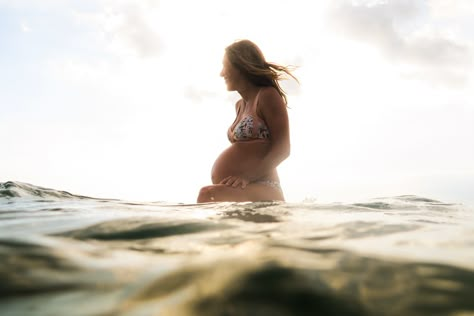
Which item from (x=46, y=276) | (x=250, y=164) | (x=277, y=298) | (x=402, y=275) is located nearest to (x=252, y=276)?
(x=277, y=298)

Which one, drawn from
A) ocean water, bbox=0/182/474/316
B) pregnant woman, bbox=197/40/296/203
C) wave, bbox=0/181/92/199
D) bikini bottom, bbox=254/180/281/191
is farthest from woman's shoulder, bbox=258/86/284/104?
ocean water, bbox=0/182/474/316

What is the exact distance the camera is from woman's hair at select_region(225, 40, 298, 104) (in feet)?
13.7

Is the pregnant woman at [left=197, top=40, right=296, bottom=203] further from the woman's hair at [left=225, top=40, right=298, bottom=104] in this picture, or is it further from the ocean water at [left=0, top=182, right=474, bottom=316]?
the ocean water at [left=0, top=182, right=474, bottom=316]

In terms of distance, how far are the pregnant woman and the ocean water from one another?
1.99 m

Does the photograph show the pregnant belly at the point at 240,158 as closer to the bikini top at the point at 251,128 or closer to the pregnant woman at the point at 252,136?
the pregnant woman at the point at 252,136

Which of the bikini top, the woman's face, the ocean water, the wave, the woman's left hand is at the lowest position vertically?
the ocean water

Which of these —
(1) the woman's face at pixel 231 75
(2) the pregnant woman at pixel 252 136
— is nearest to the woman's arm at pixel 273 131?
(2) the pregnant woman at pixel 252 136

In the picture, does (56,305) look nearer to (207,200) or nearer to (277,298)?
(277,298)

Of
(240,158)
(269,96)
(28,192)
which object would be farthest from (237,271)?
(28,192)

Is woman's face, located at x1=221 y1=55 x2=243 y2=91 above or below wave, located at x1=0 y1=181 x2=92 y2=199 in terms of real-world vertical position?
above

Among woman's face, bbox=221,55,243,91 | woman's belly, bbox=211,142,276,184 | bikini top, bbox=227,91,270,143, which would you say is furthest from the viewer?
woman's face, bbox=221,55,243,91

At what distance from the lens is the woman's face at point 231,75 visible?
4219 mm

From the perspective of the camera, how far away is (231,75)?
4.24 metres

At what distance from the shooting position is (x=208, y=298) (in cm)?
83
